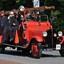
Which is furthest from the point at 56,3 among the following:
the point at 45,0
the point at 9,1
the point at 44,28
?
the point at 44,28

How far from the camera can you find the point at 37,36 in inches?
643

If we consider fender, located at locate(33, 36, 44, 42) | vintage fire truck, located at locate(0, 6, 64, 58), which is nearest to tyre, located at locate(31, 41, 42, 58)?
vintage fire truck, located at locate(0, 6, 64, 58)

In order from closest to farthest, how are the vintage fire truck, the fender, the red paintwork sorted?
the fender
the vintage fire truck
the red paintwork

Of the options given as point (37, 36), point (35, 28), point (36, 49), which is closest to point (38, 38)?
point (37, 36)

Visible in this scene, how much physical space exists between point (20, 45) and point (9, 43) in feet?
3.37

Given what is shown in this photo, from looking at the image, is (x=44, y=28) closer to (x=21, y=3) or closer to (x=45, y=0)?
(x=45, y=0)

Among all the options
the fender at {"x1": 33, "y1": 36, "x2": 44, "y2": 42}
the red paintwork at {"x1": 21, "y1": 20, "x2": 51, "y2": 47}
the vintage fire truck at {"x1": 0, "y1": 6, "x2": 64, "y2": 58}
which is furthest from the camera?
the red paintwork at {"x1": 21, "y1": 20, "x2": 51, "y2": 47}

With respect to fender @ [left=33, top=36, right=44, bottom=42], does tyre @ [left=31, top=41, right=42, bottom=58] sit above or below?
below

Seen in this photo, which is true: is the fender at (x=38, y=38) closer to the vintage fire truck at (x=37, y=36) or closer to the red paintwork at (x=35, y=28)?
the vintage fire truck at (x=37, y=36)

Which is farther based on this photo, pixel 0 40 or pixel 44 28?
pixel 0 40

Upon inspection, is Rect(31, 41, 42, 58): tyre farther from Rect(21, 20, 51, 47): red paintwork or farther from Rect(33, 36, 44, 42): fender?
Rect(21, 20, 51, 47): red paintwork

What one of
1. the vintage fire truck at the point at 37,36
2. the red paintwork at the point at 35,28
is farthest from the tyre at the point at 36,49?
the red paintwork at the point at 35,28

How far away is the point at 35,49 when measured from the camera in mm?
16109

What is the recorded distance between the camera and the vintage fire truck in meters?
16.2
